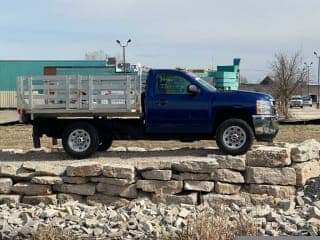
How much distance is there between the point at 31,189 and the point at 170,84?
3.53 metres

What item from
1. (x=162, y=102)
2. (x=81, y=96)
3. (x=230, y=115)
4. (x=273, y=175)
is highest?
(x=81, y=96)

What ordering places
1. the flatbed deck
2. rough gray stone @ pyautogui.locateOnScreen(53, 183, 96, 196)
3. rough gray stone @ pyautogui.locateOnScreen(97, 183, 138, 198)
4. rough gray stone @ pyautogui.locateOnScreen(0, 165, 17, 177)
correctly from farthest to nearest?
the flatbed deck, rough gray stone @ pyautogui.locateOnScreen(0, 165, 17, 177), rough gray stone @ pyautogui.locateOnScreen(53, 183, 96, 196), rough gray stone @ pyautogui.locateOnScreen(97, 183, 138, 198)

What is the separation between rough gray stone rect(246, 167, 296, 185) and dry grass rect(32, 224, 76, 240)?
3.65 metres

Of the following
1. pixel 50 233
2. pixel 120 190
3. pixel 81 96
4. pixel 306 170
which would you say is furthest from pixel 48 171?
pixel 306 170

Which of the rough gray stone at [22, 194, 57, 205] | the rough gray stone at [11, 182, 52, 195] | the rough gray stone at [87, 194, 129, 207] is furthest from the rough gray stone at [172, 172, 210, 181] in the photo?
the rough gray stone at [11, 182, 52, 195]

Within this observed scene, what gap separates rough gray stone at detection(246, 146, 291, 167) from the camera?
10914 millimetres

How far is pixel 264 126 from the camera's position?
1204 cm

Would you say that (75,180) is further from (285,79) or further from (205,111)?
(285,79)

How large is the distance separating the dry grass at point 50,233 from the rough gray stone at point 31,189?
218 centimetres

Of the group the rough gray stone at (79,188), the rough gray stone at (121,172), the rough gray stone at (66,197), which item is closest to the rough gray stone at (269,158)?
the rough gray stone at (121,172)

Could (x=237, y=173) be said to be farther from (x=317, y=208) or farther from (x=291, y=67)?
(x=291, y=67)

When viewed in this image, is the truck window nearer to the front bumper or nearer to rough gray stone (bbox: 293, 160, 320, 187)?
the front bumper

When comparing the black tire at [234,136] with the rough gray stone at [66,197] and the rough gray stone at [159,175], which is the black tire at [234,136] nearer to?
the rough gray stone at [159,175]

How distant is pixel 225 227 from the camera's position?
24.8ft
